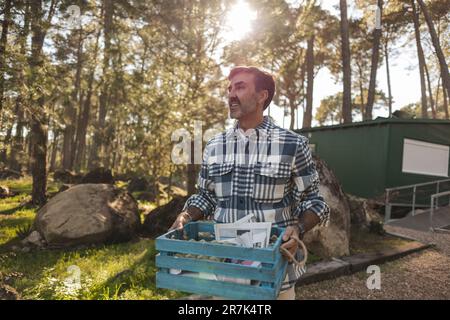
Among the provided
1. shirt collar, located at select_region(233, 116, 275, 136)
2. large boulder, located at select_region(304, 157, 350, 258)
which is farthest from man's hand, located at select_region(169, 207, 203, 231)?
large boulder, located at select_region(304, 157, 350, 258)

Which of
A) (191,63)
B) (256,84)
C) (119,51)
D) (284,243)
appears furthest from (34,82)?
(284,243)

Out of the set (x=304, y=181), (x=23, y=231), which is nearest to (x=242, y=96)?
(x=304, y=181)

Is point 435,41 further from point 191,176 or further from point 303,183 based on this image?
point 303,183

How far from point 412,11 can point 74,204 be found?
19.7m

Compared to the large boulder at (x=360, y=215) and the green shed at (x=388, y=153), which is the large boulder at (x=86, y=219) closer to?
the large boulder at (x=360, y=215)

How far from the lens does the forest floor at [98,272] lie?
455cm

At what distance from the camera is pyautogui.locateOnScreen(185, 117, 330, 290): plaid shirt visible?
214cm

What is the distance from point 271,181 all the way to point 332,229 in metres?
4.99

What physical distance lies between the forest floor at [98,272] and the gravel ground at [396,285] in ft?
0.05

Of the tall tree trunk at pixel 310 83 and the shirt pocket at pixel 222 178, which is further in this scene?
the tall tree trunk at pixel 310 83

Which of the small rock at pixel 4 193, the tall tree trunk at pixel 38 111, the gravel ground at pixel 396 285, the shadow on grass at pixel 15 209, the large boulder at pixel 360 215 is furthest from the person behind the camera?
the small rock at pixel 4 193

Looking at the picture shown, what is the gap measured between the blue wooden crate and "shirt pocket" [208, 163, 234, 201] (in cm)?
54

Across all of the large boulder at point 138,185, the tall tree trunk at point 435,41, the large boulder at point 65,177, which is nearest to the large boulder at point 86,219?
the large boulder at point 138,185

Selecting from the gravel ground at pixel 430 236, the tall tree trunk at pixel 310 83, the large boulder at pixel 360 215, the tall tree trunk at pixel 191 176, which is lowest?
the gravel ground at pixel 430 236
